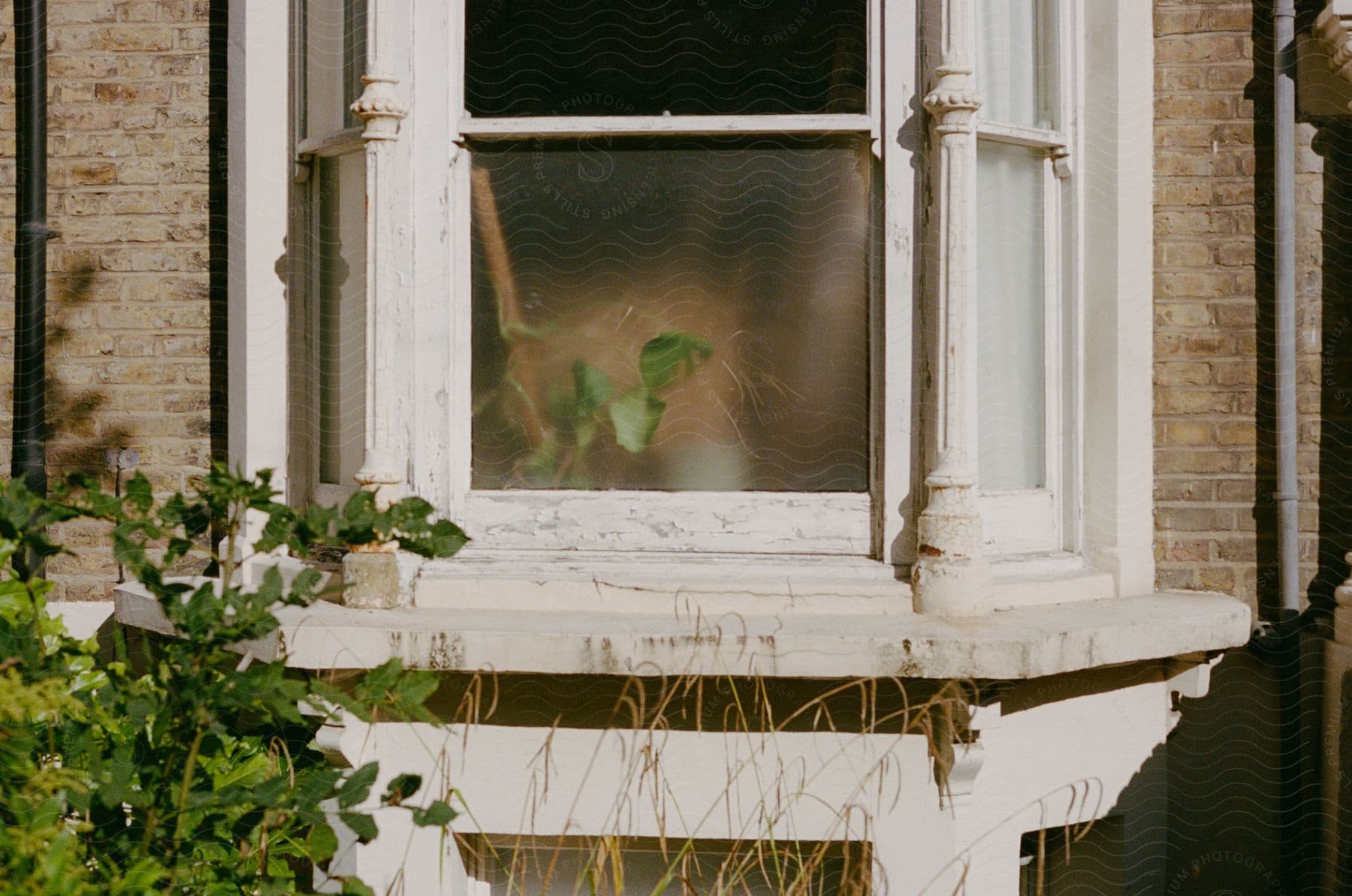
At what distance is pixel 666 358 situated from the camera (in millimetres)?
3002

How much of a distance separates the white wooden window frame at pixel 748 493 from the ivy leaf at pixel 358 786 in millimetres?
Result: 1135

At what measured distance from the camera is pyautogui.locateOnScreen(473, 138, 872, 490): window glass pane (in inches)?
117

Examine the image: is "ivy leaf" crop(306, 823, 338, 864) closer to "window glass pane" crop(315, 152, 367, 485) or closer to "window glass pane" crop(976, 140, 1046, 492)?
"window glass pane" crop(315, 152, 367, 485)

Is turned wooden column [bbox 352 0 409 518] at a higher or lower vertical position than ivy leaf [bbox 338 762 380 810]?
higher

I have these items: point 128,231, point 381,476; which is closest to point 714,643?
point 381,476

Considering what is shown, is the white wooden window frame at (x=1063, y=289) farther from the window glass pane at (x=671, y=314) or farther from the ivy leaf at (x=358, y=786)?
the ivy leaf at (x=358, y=786)

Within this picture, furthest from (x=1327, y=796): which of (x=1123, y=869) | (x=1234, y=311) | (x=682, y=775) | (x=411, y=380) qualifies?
(x=411, y=380)

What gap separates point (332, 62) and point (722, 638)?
1.87 m

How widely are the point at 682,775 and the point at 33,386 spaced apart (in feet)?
7.46

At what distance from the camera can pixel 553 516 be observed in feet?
9.68

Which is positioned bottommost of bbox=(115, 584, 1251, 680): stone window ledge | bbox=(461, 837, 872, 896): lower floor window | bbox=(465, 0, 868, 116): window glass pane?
bbox=(461, 837, 872, 896): lower floor window

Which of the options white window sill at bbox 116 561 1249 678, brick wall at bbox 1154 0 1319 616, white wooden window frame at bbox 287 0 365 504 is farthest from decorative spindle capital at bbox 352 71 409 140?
brick wall at bbox 1154 0 1319 616

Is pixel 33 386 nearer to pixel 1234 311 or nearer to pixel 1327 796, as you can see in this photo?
pixel 1234 311

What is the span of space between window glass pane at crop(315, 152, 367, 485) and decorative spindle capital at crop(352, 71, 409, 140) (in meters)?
0.28
